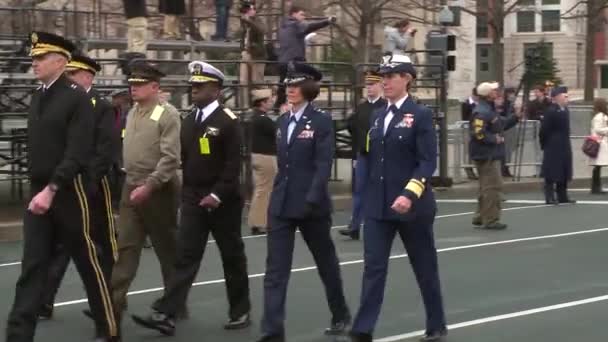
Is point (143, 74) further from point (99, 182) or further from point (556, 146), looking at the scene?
point (556, 146)

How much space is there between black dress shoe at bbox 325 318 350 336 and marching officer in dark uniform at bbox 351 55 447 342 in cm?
47

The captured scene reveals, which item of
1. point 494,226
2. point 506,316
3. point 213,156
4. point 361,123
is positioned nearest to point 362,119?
point 361,123

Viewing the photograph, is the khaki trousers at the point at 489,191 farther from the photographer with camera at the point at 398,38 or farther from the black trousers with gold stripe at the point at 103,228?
the black trousers with gold stripe at the point at 103,228

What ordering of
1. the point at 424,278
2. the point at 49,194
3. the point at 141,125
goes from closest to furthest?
the point at 49,194 → the point at 424,278 → the point at 141,125

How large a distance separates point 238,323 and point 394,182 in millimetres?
1801

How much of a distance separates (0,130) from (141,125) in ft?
Result: 29.2

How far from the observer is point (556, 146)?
64.3ft

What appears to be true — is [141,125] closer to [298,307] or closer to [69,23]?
[298,307]

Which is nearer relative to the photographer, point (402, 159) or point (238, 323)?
point (402, 159)

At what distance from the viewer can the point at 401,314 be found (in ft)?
32.9

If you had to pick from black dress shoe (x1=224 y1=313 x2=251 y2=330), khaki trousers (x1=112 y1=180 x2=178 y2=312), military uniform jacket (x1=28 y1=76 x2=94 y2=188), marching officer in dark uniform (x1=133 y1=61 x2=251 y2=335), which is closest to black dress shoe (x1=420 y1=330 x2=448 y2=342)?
black dress shoe (x1=224 y1=313 x2=251 y2=330)

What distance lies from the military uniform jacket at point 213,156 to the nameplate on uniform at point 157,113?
31 centimetres

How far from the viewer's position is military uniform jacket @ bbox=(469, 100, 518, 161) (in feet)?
52.1

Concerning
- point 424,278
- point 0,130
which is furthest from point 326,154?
point 0,130
